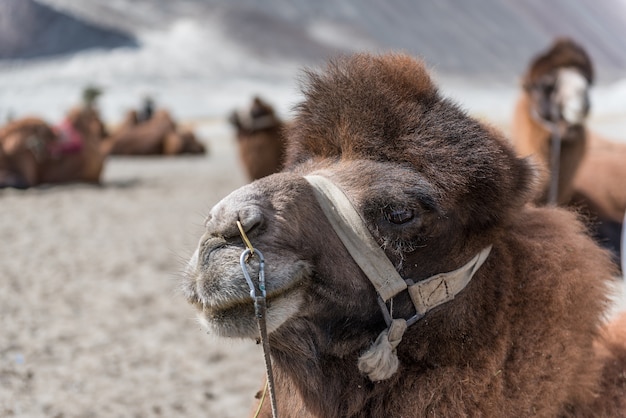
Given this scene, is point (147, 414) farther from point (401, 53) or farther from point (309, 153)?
point (401, 53)

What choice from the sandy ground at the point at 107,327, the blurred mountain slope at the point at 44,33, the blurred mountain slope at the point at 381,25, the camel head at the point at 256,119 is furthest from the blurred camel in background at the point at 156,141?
the blurred mountain slope at the point at 381,25

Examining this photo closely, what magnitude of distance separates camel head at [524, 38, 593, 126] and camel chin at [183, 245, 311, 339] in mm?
4899

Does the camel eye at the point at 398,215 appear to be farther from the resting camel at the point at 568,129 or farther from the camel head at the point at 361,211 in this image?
the resting camel at the point at 568,129

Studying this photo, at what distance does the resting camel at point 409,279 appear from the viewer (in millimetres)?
2207

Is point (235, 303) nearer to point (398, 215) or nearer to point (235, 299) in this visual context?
point (235, 299)

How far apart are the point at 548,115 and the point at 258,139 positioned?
20.7ft

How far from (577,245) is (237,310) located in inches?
48.2

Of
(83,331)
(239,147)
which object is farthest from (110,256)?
(239,147)

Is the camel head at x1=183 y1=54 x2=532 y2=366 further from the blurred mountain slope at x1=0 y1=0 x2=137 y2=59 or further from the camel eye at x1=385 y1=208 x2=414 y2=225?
the blurred mountain slope at x1=0 y1=0 x2=137 y2=59

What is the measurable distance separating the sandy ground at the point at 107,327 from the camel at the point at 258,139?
1672 mm

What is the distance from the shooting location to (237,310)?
214cm

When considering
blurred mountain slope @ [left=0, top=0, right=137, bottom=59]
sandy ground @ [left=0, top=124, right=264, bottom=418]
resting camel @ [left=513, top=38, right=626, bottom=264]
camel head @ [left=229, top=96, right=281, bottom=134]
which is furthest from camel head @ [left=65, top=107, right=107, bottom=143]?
blurred mountain slope @ [left=0, top=0, right=137, bottom=59]

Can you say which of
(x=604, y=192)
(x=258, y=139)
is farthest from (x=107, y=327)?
(x=258, y=139)

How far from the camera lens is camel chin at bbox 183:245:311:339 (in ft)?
6.88
